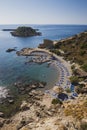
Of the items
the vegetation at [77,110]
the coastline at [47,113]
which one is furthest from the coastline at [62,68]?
the vegetation at [77,110]

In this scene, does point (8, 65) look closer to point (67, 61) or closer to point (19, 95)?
point (67, 61)

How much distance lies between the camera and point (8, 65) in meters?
68.9

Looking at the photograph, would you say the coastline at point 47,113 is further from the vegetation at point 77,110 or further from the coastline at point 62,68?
the coastline at point 62,68

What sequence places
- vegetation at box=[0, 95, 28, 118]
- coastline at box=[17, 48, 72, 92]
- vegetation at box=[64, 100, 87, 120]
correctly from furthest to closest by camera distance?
coastline at box=[17, 48, 72, 92], vegetation at box=[0, 95, 28, 118], vegetation at box=[64, 100, 87, 120]

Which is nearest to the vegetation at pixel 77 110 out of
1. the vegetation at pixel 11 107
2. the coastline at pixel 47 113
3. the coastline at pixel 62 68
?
the coastline at pixel 47 113

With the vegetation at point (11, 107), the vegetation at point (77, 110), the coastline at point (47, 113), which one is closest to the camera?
the coastline at point (47, 113)

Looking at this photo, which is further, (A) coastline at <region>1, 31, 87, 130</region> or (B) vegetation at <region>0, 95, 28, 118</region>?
(B) vegetation at <region>0, 95, 28, 118</region>

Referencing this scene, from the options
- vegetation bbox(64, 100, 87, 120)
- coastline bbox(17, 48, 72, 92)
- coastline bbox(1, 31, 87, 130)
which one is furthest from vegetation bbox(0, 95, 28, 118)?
coastline bbox(17, 48, 72, 92)

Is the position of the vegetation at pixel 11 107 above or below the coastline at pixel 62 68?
below

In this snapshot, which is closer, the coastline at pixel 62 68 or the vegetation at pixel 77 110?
the vegetation at pixel 77 110

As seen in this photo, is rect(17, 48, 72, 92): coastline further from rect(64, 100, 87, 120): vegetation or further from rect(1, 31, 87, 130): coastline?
rect(64, 100, 87, 120): vegetation

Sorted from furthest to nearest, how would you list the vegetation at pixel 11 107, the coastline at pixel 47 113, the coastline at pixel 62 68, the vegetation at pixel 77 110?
1. the coastline at pixel 62 68
2. the vegetation at pixel 11 107
3. the vegetation at pixel 77 110
4. the coastline at pixel 47 113

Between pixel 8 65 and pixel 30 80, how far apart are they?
20173 mm

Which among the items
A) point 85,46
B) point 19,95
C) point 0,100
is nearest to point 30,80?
point 19,95
